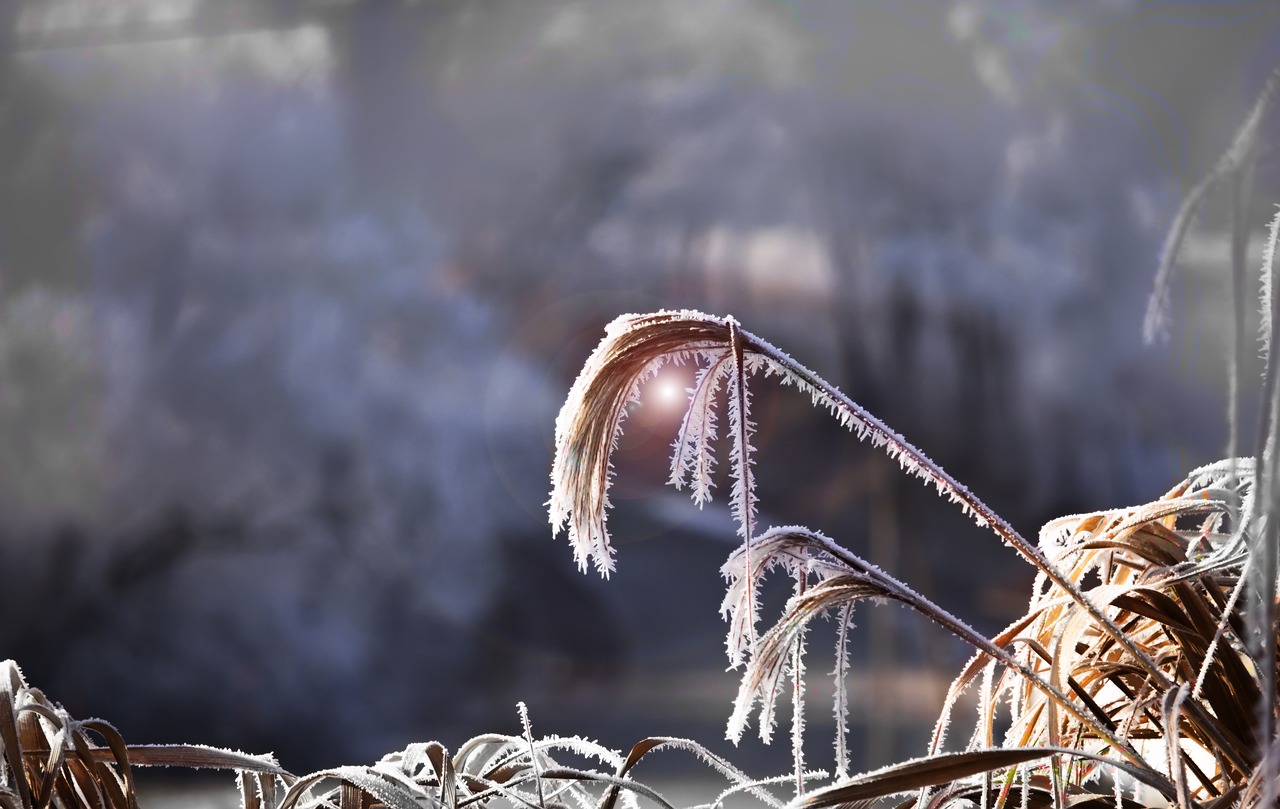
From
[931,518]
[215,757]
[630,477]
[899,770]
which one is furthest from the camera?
[931,518]

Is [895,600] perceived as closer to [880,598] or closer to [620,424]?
[880,598]

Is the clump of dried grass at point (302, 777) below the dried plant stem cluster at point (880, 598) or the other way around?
below

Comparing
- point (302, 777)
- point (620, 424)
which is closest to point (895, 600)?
point (620, 424)

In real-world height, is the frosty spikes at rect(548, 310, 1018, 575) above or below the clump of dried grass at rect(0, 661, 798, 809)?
above

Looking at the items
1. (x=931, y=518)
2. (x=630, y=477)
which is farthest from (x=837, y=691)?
(x=931, y=518)

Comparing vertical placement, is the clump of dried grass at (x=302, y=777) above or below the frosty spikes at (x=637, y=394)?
below

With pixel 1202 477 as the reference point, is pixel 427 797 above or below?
below

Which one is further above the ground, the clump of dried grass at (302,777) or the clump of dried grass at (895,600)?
the clump of dried grass at (895,600)

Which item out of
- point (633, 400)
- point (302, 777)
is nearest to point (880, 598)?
point (633, 400)

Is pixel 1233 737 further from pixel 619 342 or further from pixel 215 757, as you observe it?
pixel 215 757

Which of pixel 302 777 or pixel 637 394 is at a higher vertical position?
pixel 637 394

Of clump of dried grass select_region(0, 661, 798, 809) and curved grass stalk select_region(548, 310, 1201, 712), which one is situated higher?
curved grass stalk select_region(548, 310, 1201, 712)
